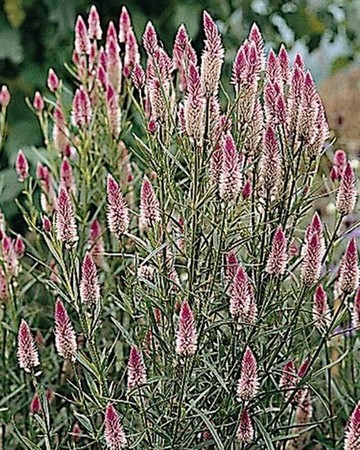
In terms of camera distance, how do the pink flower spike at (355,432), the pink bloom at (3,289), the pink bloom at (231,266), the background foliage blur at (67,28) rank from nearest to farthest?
the pink flower spike at (355,432)
the pink bloom at (231,266)
the pink bloom at (3,289)
the background foliage blur at (67,28)

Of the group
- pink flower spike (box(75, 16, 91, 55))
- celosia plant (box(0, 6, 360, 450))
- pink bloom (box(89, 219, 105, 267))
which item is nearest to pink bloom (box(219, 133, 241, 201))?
celosia plant (box(0, 6, 360, 450))

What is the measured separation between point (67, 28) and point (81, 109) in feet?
3.44

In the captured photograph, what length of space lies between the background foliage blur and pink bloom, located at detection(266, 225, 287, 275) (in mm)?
1166

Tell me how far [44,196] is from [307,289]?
1.48 feet

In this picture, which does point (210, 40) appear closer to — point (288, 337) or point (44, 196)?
point (288, 337)

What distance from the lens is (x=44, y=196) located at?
1.09m

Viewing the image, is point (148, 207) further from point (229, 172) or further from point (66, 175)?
point (66, 175)

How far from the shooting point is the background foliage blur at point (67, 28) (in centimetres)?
199

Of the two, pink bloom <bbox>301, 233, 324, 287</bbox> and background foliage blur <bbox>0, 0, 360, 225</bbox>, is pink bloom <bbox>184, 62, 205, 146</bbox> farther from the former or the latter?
background foliage blur <bbox>0, 0, 360, 225</bbox>

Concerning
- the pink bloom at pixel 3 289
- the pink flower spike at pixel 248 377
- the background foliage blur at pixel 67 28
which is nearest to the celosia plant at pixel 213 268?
the pink flower spike at pixel 248 377

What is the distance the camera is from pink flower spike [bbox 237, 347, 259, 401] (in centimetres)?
66

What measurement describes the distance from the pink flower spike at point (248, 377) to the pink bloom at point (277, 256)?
87mm

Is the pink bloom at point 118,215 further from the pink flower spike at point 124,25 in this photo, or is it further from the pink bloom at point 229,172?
the pink flower spike at point 124,25

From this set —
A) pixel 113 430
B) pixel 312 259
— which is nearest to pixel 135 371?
pixel 113 430
